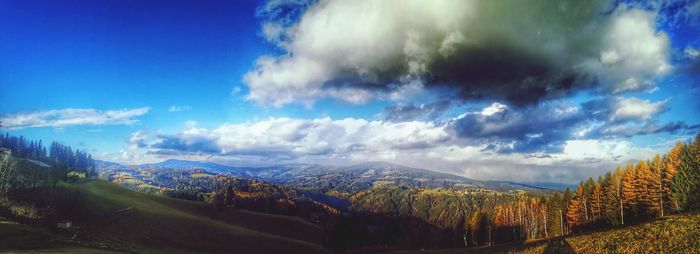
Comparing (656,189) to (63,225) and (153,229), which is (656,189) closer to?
(153,229)

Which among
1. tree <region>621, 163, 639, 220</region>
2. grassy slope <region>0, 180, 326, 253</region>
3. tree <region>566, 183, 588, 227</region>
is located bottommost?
grassy slope <region>0, 180, 326, 253</region>

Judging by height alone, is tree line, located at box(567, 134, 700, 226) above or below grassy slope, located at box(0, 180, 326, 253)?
above

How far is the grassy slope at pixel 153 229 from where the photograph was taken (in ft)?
298

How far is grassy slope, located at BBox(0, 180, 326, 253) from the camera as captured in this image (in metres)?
90.9

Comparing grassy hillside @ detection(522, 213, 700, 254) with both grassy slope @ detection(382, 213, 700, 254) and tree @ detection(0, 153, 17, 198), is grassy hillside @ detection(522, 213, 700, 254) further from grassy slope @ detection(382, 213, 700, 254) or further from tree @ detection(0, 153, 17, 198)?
tree @ detection(0, 153, 17, 198)

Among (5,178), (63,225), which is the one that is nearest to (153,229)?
(63,225)

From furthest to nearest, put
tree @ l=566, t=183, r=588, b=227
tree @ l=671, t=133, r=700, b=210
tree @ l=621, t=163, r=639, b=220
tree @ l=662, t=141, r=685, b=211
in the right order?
tree @ l=566, t=183, r=588, b=227 → tree @ l=621, t=163, r=639, b=220 → tree @ l=662, t=141, r=685, b=211 → tree @ l=671, t=133, r=700, b=210

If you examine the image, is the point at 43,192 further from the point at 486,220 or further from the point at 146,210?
the point at 486,220

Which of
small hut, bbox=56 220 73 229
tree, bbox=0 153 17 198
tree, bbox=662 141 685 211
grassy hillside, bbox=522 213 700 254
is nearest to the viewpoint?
grassy hillside, bbox=522 213 700 254

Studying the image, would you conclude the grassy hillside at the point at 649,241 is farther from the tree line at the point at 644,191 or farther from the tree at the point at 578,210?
the tree at the point at 578,210

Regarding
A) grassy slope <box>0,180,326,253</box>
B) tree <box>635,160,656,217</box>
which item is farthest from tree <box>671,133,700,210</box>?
grassy slope <box>0,180,326,253</box>

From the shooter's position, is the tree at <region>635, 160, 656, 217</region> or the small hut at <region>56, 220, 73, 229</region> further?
the small hut at <region>56, 220, 73, 229</region>

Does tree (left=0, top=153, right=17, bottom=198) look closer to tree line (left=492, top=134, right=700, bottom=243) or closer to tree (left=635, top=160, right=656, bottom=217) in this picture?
tree line (left=492, top=134, right=700, bottom=243)

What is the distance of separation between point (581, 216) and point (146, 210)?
123785mm
